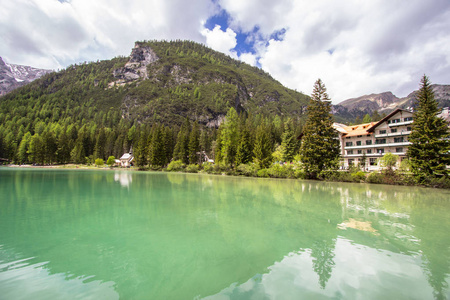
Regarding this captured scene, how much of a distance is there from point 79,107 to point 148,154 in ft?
481

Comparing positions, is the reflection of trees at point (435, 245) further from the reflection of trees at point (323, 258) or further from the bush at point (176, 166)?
the bush at point (176, 166)

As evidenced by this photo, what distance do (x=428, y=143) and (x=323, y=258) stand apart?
1268 inches

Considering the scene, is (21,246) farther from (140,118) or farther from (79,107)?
(79,107)

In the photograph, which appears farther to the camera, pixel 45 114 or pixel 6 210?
pixel 45 114

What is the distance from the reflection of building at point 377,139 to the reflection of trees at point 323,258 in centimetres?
4000

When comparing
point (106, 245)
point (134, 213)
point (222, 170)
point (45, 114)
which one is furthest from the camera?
point (45, 114)

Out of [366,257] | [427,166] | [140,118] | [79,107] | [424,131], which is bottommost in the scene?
[366,257]

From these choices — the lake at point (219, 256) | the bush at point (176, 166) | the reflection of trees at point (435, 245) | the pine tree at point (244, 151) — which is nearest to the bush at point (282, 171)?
the pine tree at point (244, 151)

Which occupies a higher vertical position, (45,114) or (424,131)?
(45,114)

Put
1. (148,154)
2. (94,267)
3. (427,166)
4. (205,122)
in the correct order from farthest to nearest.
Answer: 1. (205,122)
2. (148,154)
3. (427,166)
4. (94,267)

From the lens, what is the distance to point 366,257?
5926 millimetres

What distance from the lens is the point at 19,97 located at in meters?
176

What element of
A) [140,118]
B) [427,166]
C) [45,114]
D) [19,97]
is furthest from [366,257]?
[19,97]

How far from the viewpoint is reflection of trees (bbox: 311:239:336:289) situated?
4914 mm
